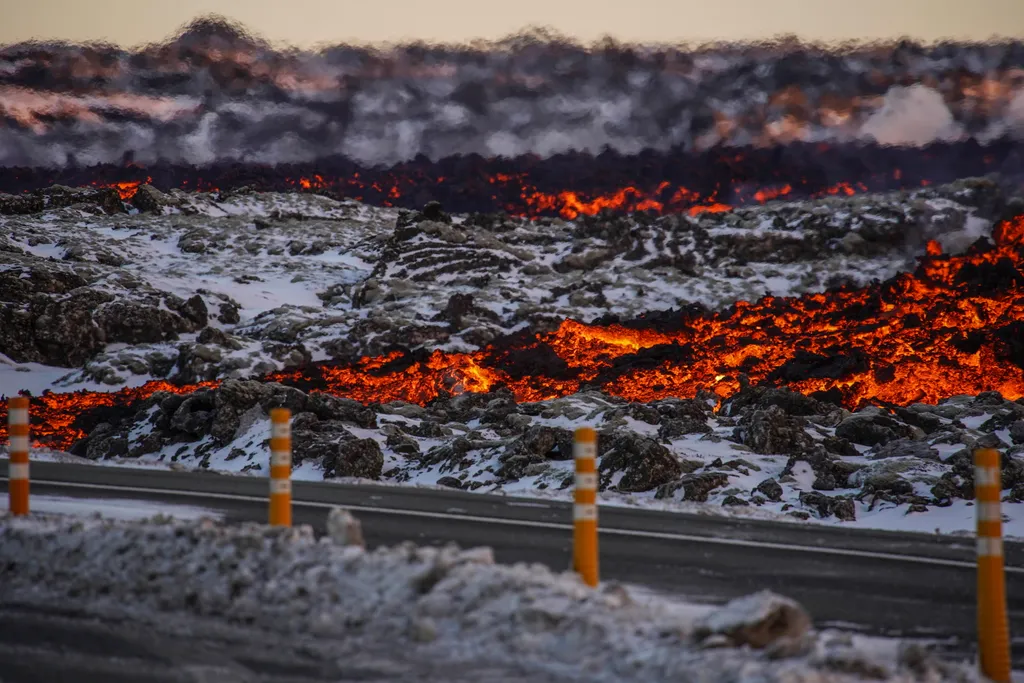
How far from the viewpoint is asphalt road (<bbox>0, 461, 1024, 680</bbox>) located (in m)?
6.83

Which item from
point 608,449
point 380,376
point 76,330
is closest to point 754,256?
point 380,376

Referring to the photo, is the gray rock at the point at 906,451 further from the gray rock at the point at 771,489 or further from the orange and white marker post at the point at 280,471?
the orange and white marker post at the point at 280,471

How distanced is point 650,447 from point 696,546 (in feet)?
26.9

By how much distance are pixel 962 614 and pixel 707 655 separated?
8.60 ft

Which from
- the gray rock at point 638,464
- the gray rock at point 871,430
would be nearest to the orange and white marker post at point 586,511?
the gray rock at point 638,464

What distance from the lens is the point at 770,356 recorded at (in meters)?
44.0

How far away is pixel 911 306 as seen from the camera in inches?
1954

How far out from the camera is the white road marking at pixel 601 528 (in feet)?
29.0

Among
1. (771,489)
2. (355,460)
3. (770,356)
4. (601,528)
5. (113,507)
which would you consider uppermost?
(113,507)

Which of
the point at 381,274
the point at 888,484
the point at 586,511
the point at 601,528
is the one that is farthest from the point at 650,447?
the point at 381,274

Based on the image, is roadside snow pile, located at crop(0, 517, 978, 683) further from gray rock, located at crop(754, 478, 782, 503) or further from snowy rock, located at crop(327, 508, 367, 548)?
gray rock, located at crop(754, 478, 782, 503)

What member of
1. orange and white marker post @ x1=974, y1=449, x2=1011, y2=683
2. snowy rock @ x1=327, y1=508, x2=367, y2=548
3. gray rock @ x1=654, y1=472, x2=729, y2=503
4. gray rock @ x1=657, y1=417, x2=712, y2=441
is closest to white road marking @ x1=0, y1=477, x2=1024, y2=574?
snowy rock @ x1=327, y1=508, x2=367, y2=548

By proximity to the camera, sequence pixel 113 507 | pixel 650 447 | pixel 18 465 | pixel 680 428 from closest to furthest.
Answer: pixel 18 465 < pixel 113 507 < pixel 650 447 < pixel 680 428

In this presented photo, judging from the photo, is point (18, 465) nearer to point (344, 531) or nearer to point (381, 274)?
point (344, 531)
